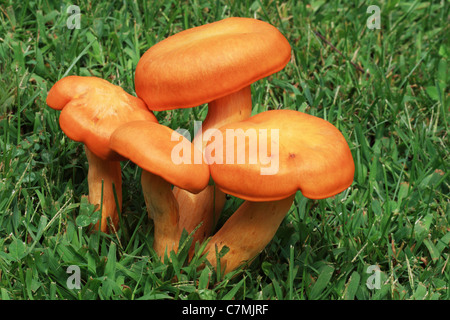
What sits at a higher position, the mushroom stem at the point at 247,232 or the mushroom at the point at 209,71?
the mushroom at the point at 209,71

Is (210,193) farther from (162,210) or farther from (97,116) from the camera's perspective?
(97,116)

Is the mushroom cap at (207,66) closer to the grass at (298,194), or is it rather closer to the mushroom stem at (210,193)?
the mushroom stem at (210,193)

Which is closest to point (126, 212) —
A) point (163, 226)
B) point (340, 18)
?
point (163, 226)

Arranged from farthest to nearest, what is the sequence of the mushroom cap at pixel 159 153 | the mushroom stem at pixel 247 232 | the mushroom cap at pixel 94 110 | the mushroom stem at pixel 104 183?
the mushroom stem at pixel 104 183, the mushroom stem at pixel 247 232, the mushroom cap at pixel 94 110, the mushroom cap at pixel 159 153

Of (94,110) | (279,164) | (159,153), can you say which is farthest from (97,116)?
(279,164)

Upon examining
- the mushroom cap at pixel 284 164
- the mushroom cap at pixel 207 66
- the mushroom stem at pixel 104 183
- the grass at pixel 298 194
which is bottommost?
the grass at pixel 298 194

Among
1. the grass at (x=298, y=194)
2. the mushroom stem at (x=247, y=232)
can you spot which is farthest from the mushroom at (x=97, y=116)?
the mushroom stem at (x=247, y=232)

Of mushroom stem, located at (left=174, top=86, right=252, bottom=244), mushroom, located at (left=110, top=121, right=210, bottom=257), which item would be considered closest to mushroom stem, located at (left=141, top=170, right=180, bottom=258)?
mushroom, located at (left=110, top=121, right=210, bottom=257)

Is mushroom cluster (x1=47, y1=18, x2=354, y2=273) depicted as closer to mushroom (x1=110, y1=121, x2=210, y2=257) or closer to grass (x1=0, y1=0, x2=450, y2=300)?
mushroom (x1=110, y1=121, x2=210, y2=257)
